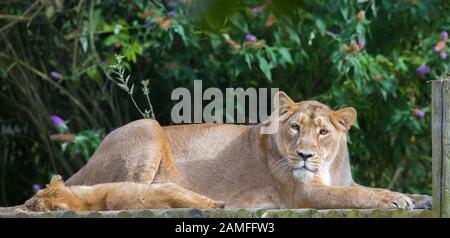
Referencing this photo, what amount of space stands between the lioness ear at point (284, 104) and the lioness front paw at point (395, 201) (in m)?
0.90

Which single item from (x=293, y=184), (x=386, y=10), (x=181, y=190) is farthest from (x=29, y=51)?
(x=181, y=190)

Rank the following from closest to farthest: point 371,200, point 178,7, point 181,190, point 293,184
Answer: point 181,190
point 371,200
point 293,184
point 178,7

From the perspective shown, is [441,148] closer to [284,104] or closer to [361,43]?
[284,104]

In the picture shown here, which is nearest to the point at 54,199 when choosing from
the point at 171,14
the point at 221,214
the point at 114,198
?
the point at 114,198

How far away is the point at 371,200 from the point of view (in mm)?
4746

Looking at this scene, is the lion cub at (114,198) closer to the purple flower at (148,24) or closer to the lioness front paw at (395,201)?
the lioness front paw at (395,201)

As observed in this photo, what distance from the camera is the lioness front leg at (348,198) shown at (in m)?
4.62

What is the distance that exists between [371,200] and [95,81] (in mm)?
4101

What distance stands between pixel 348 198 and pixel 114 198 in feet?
3.93

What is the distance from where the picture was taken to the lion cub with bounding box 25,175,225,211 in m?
4.27

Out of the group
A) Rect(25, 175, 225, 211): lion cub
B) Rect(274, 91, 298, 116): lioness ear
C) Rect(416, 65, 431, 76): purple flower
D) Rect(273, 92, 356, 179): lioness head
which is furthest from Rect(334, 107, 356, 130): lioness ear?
Rect(416, 65, 431, 76): purple flower

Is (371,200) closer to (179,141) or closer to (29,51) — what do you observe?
(179,141)

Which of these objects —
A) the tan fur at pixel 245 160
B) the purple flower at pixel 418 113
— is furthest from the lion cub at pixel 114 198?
A: the purple flower at pixel 418 113

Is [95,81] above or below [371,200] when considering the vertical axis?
above
